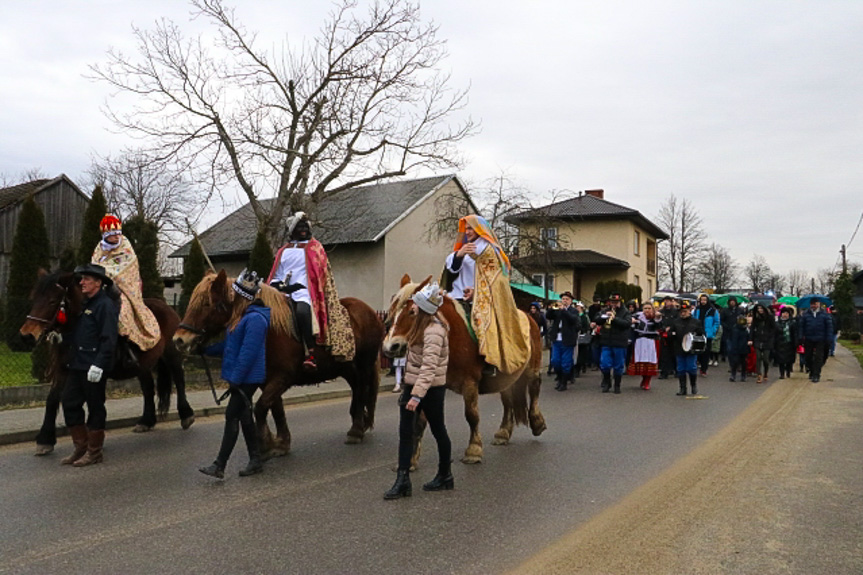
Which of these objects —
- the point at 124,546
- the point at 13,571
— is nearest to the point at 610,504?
the point at 124,546

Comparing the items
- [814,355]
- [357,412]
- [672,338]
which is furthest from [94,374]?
[814,355]

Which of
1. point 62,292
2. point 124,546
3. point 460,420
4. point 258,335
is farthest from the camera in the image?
point 460,420

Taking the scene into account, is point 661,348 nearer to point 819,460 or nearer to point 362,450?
point 819,460

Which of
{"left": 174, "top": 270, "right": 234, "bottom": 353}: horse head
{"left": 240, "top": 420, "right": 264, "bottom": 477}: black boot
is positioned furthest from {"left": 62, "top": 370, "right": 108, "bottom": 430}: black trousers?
{"left": 240, "top": 420, "right": 264, "bottom": 477}: black boot

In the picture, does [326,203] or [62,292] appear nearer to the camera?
[62,292]

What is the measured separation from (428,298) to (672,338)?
11274 millimetres

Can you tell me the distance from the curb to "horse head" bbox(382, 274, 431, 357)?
4.65 meters

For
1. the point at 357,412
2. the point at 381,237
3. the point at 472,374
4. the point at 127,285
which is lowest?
the point at 357,412

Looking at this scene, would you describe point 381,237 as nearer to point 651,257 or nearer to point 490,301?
point 490,301

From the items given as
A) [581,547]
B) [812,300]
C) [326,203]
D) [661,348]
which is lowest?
[581,547]

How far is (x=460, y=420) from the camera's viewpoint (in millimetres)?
9938

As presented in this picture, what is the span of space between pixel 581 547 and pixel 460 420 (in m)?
5.36

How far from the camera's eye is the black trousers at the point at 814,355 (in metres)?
17.0

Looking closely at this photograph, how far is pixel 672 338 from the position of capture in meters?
15.8
